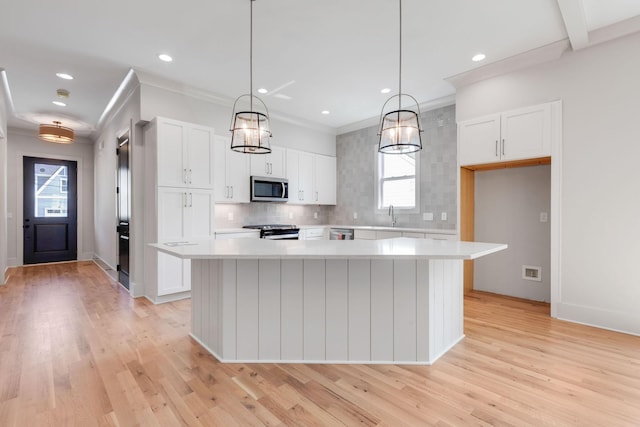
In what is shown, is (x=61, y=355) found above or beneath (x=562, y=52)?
beneath

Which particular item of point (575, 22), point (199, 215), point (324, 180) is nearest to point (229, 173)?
point (199, 215)

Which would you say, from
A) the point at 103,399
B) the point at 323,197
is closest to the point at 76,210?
the point at 323,197

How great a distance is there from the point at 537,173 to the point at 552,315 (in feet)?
5.49

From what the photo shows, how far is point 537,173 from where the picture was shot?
3.78m

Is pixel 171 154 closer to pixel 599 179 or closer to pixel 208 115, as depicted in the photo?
pixel 208 115

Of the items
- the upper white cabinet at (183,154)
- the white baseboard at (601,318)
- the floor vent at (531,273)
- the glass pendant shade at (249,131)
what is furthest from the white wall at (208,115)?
the white baseboard at (601,318)

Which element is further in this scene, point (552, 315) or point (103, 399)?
point (552, 315)

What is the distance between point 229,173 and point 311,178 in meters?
1.73

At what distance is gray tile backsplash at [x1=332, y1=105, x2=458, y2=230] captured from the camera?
182 inches

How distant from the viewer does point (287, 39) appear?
304 centimetres

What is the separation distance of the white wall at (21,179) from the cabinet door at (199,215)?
4.89 metres

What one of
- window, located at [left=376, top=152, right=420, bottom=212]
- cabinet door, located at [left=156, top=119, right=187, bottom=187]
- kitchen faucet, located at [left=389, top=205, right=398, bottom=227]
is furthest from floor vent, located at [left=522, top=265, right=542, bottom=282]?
cabinet door, located at [left=156, top=119, right=187, bottom=187]

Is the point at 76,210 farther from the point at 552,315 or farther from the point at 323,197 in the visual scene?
the point at 552,315

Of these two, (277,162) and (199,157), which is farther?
(277,162)
